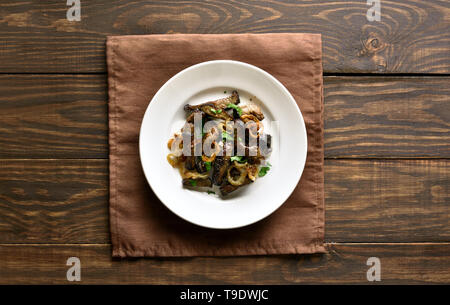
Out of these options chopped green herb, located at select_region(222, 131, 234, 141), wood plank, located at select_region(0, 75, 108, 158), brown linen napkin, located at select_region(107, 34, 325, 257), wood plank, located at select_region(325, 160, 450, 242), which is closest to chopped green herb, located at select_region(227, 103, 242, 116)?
chopped green herb, located at select_region(222, 131, 234, 141)

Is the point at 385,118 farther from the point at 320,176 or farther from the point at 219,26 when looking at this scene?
the point at 219,26

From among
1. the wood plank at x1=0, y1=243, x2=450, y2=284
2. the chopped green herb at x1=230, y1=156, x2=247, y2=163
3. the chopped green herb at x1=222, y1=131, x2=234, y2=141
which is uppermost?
the chopped green herb at x1=222, y1=131, x2=234, y2=141

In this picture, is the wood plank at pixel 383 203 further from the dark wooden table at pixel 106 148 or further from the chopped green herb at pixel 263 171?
the chopped green herb at pixel 263 171

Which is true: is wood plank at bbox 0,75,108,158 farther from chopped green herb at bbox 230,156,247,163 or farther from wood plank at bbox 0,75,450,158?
chopped green herb at bbox 230,156,247,163

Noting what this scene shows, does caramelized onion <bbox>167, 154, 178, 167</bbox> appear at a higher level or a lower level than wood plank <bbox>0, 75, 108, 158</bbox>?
lower

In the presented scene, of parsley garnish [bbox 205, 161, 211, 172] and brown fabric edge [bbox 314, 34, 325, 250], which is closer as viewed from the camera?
parsley garnish [bbox 205, 161, 211, 172]

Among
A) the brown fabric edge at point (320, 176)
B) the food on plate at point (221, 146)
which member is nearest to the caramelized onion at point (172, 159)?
the food on plate at point (221, 146)

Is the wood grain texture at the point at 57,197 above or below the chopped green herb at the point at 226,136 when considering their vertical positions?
below
